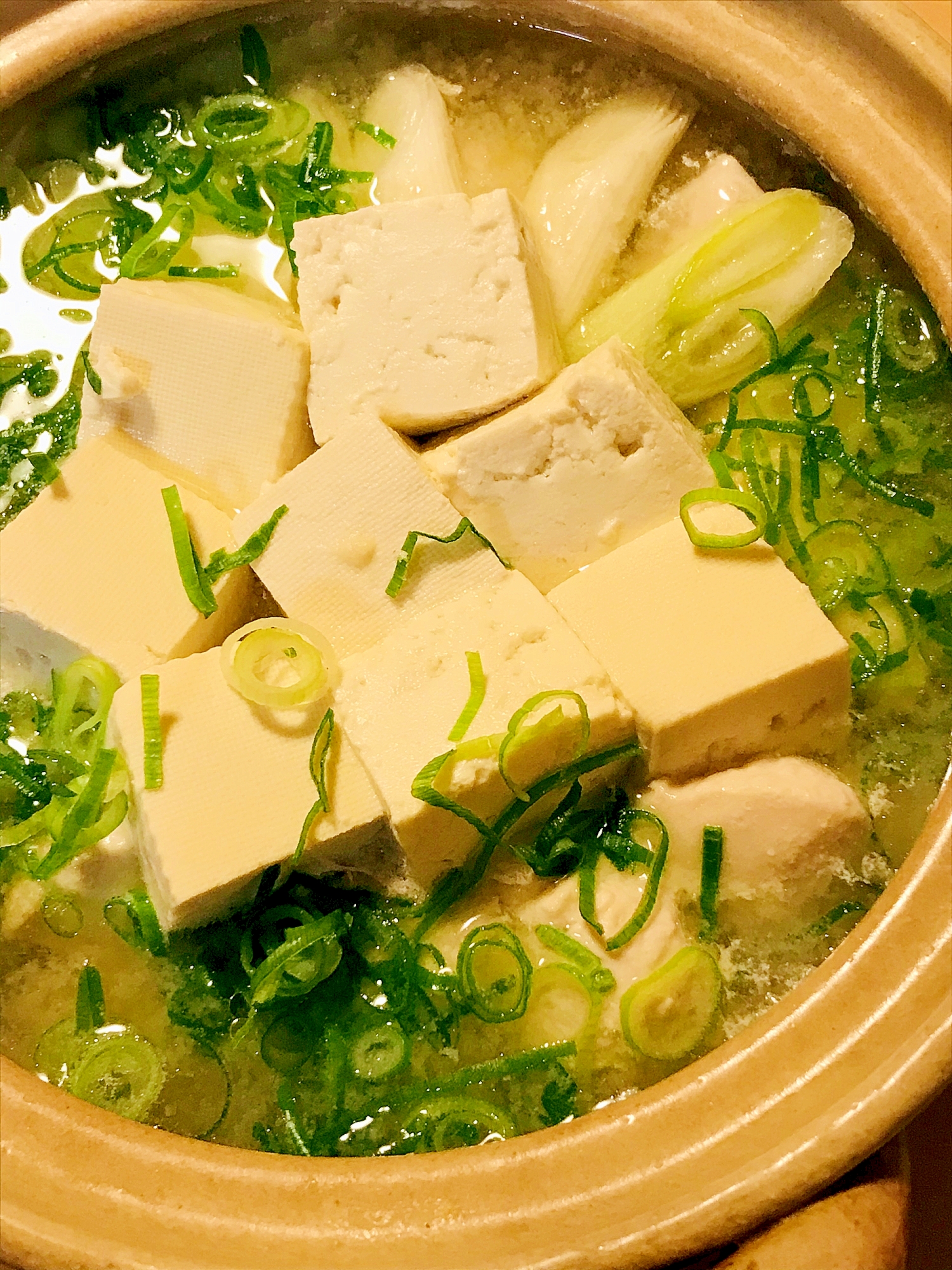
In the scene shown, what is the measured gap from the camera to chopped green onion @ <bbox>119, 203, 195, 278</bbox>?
6.57 ft

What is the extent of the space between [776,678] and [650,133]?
1.25 m

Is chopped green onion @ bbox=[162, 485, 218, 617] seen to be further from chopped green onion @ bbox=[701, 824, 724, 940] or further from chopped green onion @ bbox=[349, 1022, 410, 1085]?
chopped green onion @ bbox=[701, 824, 724, 940]

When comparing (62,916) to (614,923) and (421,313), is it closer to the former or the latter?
(614,923)

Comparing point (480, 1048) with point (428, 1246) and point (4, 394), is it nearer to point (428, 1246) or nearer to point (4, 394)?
point (428, 1246)

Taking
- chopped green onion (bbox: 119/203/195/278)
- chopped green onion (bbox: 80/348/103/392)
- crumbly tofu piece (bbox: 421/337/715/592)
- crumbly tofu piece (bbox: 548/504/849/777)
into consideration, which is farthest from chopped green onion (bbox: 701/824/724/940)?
chopped green onion (bbox: 119/203/195/278)

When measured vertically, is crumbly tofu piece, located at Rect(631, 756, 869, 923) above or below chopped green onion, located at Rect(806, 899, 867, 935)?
above

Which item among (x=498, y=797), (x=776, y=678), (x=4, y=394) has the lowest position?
(x=498, y=797)

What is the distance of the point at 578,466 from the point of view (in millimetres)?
1766

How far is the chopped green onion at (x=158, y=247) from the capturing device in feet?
6.57

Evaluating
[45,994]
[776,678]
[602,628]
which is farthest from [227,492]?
[776,678]

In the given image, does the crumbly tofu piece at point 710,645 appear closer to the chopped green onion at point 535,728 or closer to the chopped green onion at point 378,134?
the chopped green onion at point 535,728

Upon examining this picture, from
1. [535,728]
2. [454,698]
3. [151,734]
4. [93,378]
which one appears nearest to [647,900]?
[535,728]

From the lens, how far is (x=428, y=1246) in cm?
122

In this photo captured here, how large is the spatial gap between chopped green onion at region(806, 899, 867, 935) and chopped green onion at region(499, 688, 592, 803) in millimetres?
488
